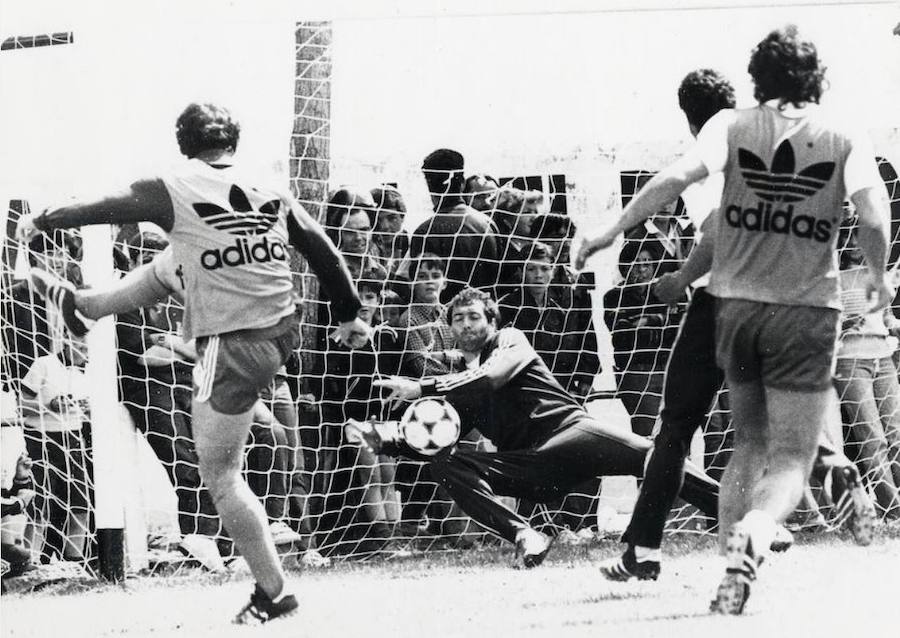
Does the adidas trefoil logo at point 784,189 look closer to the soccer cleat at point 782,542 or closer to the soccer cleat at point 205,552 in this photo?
the soccer cleat at point 782,542

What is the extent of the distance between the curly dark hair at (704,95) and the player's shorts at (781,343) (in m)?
0.80

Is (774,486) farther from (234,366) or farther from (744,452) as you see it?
(234,366)

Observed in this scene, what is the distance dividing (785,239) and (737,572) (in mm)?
1087

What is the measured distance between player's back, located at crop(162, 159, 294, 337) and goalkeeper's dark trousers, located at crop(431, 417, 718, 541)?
53.6 inches

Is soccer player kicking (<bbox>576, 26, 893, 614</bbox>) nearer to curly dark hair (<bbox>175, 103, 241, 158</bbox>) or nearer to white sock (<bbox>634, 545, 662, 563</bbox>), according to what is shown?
white sock (<bbox>634, 545, 662, 563</bbox>)

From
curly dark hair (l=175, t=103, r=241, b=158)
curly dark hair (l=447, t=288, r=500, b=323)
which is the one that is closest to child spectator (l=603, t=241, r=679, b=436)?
curly dark hair (l=447, t=288, r=500, b=323)

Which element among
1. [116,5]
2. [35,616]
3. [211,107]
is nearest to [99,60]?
[116,5]

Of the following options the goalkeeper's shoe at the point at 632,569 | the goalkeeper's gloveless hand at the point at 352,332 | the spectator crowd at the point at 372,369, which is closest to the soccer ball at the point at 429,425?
the spectator crowd at the point at 372,369

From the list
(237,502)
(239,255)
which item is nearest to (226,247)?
(239,255)

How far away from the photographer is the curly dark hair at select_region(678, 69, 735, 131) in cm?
513

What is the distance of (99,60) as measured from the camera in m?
5.56

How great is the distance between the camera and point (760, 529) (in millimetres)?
4363

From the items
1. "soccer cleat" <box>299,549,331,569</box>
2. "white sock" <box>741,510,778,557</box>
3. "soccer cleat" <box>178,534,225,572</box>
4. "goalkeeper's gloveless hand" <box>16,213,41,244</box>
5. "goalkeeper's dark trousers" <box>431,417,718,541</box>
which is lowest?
"soccer cleat" <box>299,549,331,569</box>

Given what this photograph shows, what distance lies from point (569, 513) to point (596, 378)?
595 millimetres
